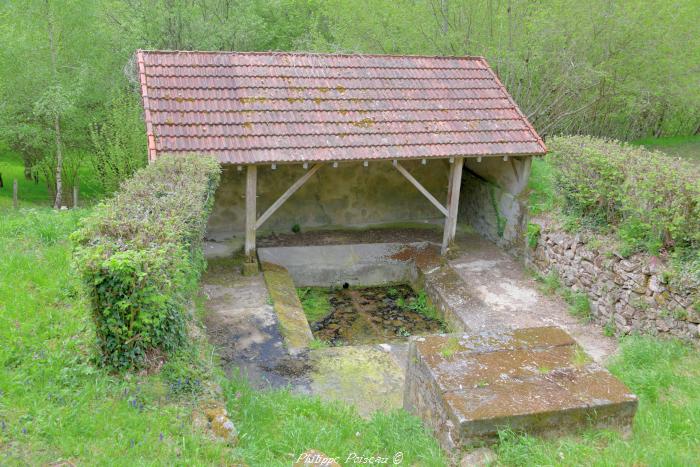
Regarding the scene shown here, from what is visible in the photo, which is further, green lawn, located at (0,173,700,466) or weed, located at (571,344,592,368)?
weed, located at (571,344,592,368)

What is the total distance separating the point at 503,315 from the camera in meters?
8.38

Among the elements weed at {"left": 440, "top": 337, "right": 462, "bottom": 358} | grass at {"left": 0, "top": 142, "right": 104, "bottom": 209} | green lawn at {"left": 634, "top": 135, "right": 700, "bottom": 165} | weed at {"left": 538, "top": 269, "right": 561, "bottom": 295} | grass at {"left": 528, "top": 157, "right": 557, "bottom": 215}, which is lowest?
grass at {"left": 0, "top": 142, "right": 104, "bottom": 209}

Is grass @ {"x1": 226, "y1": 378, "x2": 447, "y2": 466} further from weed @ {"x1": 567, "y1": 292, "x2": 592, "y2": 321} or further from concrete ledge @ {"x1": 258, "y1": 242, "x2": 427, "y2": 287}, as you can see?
concrete ledge @ {"x1": 258, "y1": 242, "x2": 427, "y2": 287}

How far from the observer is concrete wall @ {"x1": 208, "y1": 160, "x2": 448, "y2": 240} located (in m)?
10.9

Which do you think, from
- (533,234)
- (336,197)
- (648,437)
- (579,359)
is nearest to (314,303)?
(336,197)

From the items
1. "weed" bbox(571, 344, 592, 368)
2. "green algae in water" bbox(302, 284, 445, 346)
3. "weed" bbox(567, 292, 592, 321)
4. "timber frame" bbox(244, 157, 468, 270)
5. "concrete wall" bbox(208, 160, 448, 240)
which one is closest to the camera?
"weed" bbox(571, 344, 592, 368)

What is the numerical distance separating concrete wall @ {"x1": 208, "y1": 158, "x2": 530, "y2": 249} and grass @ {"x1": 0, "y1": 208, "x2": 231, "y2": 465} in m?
5.26

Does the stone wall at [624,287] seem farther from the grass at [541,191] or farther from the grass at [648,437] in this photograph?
the grass at [648,437]

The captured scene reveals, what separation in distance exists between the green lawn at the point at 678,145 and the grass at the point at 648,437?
1171 cm

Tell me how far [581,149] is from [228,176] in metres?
6.18

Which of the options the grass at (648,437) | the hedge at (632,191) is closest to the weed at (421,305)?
the hedge at (632,191)

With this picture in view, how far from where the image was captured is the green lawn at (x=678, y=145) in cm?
1609

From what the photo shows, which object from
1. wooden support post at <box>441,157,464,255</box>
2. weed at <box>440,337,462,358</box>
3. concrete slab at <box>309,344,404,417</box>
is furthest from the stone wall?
concrete slab at <box>309,344,404,417</box>

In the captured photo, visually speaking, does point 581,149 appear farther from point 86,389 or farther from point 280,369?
point 86,389
